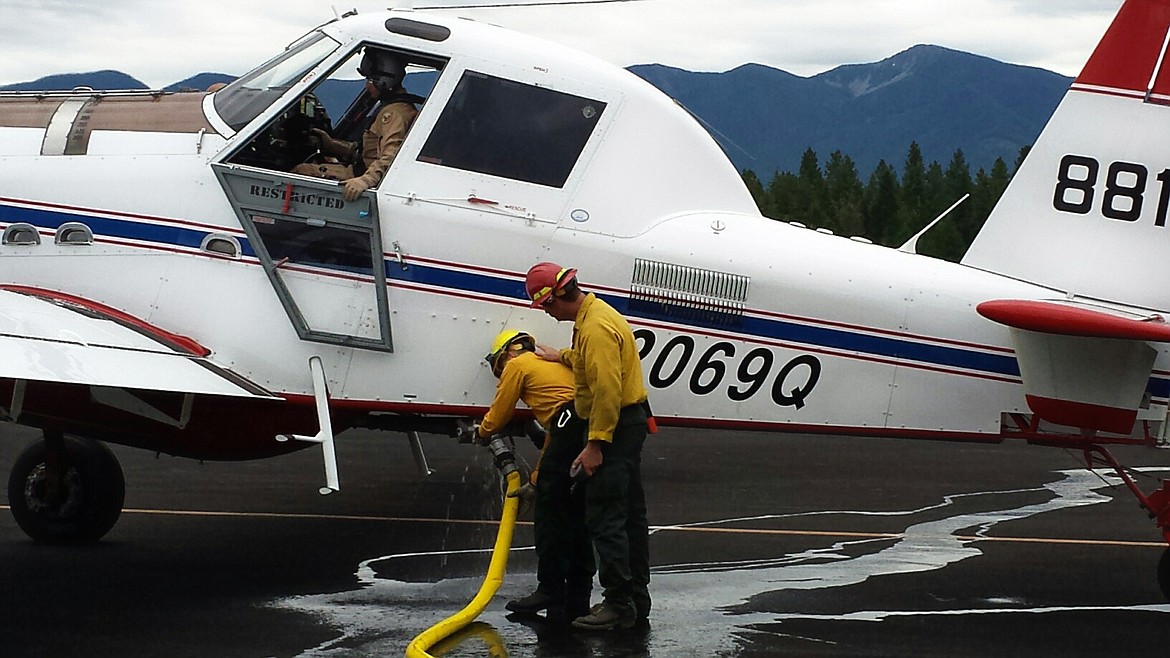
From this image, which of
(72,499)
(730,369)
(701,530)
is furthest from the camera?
(701,530)

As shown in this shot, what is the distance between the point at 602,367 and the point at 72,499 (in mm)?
4445

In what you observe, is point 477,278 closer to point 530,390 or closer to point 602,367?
point 530,390

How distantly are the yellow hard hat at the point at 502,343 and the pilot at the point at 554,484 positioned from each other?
0.35 feet

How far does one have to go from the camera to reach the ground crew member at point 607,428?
7.18 meters

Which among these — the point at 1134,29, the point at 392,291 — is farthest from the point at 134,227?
the point at 1134,29

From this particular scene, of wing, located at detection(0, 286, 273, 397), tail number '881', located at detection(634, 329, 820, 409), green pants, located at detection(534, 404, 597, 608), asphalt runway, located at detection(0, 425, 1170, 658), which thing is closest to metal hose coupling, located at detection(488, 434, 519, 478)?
green pants, located at detection(534, 404, 597, 608)

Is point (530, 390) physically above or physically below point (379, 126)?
below

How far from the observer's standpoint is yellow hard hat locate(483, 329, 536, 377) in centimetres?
787

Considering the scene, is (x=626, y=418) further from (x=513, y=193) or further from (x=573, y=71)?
(x=573, y=71)

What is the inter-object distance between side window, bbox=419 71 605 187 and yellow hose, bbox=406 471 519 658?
186 cm

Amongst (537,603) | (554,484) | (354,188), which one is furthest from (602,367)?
(354,188)

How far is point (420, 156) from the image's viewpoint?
320 inches

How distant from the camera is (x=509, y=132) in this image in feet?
26.9

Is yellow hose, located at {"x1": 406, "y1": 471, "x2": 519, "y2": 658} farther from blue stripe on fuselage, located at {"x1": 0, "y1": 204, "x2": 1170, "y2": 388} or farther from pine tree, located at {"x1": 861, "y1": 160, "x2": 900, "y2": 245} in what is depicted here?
pine tree, located at {"x1": 861, "y1": 160, "x2": 900, "y2": 245}
